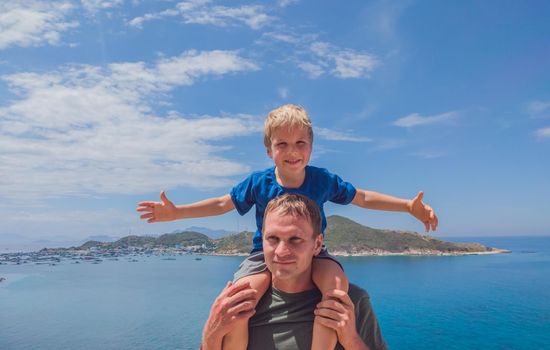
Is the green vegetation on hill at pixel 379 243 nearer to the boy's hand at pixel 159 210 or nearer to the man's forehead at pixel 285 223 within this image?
the boy's hand at pixel 159 210

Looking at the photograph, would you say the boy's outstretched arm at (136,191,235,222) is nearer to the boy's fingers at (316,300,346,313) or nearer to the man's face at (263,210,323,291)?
the man's face at (263,210,323,291)

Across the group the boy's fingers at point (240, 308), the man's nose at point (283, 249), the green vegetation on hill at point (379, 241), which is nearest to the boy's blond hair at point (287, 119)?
the man's nose at point (283, 249)

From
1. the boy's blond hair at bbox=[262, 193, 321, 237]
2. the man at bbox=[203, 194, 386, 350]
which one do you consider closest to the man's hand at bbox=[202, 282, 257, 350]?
the man at bbox=[203, 194, 386, 350]

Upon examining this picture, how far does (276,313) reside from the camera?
249cm

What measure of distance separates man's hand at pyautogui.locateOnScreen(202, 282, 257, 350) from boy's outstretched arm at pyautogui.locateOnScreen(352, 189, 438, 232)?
4.81 ft

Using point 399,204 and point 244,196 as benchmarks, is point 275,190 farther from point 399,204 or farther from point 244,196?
point 399,204

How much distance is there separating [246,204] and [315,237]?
87 cm

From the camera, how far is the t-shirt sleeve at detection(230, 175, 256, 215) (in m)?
3.19

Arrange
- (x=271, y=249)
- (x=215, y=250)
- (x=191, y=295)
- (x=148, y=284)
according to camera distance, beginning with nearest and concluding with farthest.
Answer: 1. (x=271, y=249)
2. (x=191, y=295)
3. (x=148, y=284)
4. (x=215, y=250)

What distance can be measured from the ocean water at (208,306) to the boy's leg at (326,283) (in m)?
48.2

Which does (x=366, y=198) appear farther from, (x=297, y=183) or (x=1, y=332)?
(x=1, y=332)

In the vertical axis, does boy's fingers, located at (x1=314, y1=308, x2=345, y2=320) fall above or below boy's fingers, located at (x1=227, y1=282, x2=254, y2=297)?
below

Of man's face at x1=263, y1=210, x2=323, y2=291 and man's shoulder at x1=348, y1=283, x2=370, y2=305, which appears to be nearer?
man's face at x1=263, y1=210, x2=323, y2=291

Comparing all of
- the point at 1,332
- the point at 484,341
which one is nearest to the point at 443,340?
the point at 484,341
